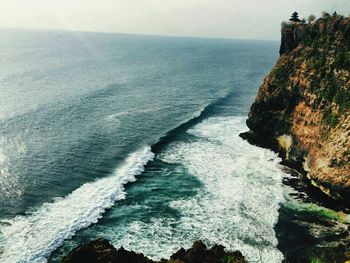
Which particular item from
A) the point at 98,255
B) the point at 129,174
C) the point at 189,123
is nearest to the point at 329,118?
the point at 129,174

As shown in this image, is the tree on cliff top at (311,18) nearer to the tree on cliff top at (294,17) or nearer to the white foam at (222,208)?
the tree on cliff top at (294,17)

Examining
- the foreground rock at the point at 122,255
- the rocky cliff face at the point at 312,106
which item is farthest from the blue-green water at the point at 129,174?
the foreground rock at the point at 122,255

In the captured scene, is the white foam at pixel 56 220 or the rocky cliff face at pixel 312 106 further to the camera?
the rocky cliff face at pixel 312 106

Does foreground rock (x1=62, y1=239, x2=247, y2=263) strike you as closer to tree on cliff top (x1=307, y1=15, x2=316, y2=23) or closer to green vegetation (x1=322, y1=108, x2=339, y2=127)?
green vegetation (x1=322, y1=108, x2=339, y2=127)

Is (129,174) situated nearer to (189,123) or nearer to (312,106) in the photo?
(312,106)

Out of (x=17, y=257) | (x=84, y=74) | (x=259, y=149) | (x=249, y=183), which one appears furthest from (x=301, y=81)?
(x=84, y=74)

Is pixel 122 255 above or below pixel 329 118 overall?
below

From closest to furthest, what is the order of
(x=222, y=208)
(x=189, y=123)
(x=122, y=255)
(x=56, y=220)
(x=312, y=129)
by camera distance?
(x=122, y=255), (x=56, y=220), (x=222, y=208), (x=312, y=129), (x=189, y=123)
